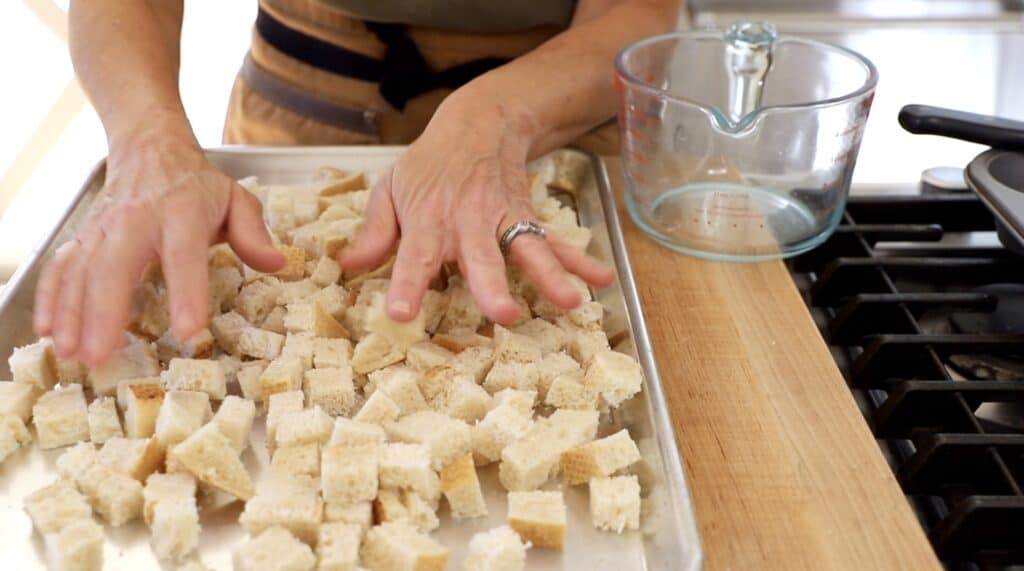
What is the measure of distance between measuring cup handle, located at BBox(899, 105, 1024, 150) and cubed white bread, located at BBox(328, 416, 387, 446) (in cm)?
69

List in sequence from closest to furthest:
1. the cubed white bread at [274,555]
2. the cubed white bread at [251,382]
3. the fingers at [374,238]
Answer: the cubed white bread at [274,555] < the cubed white bread at [251,382] < the fingers at [374,238]

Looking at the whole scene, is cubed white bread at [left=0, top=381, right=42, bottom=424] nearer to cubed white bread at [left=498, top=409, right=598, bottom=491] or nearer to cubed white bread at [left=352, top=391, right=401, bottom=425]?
cubed white bread at [left=352, top=391, right=401, bottom=425]

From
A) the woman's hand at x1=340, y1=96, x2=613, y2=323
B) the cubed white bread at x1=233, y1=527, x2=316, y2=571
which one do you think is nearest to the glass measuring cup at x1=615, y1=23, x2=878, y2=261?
the woman's hand at x1=340, y1=96, x2=613, y2=323

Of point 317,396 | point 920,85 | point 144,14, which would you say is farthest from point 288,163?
point 920,85

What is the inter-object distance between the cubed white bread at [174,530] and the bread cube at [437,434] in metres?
0.19

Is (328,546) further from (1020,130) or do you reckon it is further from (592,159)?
(1020,130)

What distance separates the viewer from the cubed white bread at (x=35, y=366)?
99 cm

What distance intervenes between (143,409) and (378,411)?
206 millimetres

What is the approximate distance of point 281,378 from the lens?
1.00 meters

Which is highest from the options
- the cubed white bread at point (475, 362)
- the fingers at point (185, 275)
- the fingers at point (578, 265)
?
the fingers at point (185, 275)

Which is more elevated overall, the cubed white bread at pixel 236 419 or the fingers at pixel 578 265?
the fingers at pixel 578 265

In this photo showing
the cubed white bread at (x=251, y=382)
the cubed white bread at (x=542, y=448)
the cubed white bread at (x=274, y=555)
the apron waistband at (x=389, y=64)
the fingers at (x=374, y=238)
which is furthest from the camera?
the apron waistband at (x=389, y=64)

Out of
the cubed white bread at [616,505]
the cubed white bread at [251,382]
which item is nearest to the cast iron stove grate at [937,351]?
the cubed white bread at [616,505]

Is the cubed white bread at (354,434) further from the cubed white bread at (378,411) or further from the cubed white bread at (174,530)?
the cubed white bread at (174,530)
